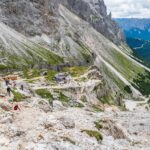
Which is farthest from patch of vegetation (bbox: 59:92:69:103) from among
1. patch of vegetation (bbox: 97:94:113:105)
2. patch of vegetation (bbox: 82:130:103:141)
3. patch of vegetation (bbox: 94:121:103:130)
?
patch of vegetation (bbox: 82:130:103:141)

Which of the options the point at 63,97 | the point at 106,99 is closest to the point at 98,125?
the point at 63,97

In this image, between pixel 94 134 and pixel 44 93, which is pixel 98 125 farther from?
pixel 44 93

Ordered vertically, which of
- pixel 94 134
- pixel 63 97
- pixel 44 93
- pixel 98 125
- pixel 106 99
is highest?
pixel 94 134

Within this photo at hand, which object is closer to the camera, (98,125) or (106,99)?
(98,125)

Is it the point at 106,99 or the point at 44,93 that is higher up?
the point at 44,93

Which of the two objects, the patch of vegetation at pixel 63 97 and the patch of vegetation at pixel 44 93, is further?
the patch of vegetation at pixel 63 97

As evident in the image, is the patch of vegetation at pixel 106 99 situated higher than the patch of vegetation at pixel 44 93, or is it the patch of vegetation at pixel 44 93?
the patch of vegetation at pixel 44 93

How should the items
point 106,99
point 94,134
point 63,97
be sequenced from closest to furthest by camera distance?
point 94,134 → point 63,97 → point 106,99

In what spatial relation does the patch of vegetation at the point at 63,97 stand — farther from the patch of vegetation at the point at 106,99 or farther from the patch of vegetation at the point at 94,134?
the patch of vegetation at the point at 94,134

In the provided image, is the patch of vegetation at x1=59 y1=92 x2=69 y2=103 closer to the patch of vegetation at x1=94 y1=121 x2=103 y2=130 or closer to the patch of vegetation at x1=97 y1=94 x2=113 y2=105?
the patch of vegetation at x1=97 y1=94 x2=113 y2=105

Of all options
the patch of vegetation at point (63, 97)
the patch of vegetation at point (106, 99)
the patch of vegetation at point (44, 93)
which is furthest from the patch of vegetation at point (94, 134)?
the patch of vegetation at point (106, 99)

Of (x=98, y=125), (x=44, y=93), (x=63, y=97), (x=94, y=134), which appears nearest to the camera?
(x=94, y=134)

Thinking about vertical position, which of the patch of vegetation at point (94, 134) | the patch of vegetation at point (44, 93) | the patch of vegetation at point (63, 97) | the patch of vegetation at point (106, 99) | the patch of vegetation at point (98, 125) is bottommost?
the patch of vegetation at point (106, 99)

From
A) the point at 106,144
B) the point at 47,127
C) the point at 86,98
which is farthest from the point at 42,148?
the point at 86,98
